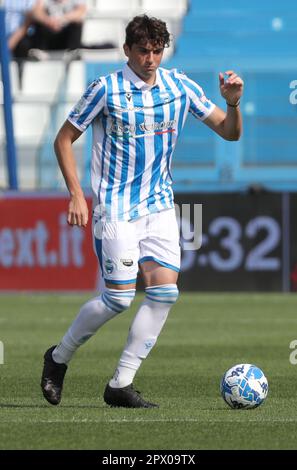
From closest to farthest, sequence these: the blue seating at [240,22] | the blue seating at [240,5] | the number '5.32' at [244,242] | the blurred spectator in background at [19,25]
→ 1. the number '5.32' at [244,242]
2. the blurred spectator in background at [19,25]
3. the blue seating at [240,22]
4. the blue seating at [240,5]

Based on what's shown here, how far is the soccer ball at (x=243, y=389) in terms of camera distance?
22.7 ft

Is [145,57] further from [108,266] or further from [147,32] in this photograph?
[108,266]

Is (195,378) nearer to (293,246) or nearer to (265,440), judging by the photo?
(265,440)

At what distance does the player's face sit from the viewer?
6863mm

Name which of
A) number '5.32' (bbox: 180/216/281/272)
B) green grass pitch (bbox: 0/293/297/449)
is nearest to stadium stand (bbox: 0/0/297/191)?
number '5.32' (bbox: 180/216/281/272)

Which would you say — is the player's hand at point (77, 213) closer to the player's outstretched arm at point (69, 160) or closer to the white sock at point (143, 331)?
the player's outstretched arm at point (69, 160)

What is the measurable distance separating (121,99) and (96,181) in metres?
0.49

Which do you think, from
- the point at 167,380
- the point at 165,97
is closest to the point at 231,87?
the point at 165,97

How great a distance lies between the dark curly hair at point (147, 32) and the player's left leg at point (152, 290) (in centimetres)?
98

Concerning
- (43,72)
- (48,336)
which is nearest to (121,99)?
(48,336)

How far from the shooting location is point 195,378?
871 cm

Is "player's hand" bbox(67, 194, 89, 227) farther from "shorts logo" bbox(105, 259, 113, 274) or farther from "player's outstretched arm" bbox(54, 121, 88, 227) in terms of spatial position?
"shorts logo" bbox(105, 259, 113, 274)

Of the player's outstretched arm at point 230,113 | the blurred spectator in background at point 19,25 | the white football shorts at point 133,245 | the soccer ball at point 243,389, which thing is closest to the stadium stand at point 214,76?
the blurred spectator in background at point 19,25

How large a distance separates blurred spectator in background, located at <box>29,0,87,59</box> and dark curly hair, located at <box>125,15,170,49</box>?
14.8 m
